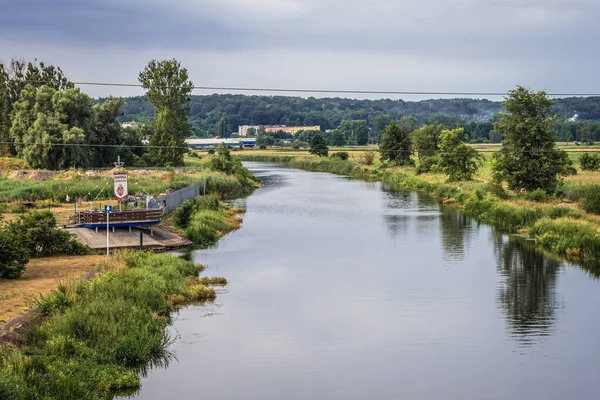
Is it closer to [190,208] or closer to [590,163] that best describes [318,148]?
[590,163]

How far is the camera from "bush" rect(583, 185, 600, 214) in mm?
47969

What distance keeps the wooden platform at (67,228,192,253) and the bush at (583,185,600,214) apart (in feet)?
80.2

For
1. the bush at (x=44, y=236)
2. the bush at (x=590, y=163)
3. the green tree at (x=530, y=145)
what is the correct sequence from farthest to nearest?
1. the bush at (x=590, y=163)
2. the green tree at (x=530, y=145)
3. the bush at (x=44, y=236)

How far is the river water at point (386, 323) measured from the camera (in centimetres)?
2194

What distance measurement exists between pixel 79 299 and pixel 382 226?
31.1 meters

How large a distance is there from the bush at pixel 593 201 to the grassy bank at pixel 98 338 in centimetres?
2728

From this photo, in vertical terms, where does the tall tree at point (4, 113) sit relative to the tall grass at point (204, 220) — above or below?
above

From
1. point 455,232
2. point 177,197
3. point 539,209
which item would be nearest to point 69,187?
point 177,197

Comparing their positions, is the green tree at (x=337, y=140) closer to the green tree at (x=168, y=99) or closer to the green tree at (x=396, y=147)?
the green tree at (x=396, y=147)

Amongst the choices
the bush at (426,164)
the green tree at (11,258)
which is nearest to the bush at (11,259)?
the green tree at (11,258)

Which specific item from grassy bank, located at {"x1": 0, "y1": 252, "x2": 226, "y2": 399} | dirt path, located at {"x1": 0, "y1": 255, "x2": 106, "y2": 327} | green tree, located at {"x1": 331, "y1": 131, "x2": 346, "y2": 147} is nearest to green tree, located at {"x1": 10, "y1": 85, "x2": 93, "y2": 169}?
dirt path, located at {"x1": 0, "y1": 255, "x2": 106, "y2": 327}

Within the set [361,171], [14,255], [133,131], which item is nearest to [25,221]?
[14,255]

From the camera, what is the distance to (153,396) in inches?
818

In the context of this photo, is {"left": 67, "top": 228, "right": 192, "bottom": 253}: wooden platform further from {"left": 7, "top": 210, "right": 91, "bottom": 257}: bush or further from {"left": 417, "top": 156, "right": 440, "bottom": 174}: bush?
{"left": 417, "top": 156, "right": 440, "bottom": 174}: bush
